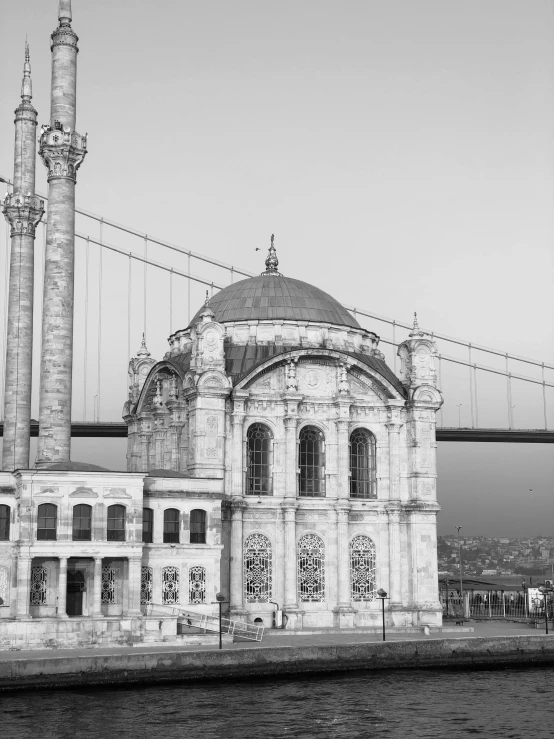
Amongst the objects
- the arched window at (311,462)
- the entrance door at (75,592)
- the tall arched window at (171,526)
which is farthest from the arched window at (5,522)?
the arched window at (311,462)

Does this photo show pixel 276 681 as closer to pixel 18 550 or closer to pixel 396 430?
pixel 18 550

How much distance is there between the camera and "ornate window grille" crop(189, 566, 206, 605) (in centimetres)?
5166

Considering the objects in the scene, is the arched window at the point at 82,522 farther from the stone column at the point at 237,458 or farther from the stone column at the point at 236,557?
the stone column at the point at 237,458

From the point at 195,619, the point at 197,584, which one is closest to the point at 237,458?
the point at 197,584

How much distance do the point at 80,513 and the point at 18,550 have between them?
10.1 feet

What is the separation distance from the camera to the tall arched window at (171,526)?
51.9 meters

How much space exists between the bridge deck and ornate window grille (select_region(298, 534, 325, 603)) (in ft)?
98.6

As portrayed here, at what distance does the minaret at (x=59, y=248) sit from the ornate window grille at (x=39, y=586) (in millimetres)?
5762

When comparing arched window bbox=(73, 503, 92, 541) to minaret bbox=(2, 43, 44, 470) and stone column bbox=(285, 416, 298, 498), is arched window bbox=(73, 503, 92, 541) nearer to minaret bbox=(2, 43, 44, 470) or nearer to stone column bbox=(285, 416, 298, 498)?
minaret bbox=(2, 43, 44, 470)

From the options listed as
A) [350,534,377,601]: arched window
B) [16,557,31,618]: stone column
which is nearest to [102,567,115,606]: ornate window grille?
[16,557,31,618]: stone column

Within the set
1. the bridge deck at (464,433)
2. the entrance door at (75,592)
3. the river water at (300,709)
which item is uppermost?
the bridge deck at (464,433)

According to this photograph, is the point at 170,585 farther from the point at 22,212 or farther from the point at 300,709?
the point at 22,212

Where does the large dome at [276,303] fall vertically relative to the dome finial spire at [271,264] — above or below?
below

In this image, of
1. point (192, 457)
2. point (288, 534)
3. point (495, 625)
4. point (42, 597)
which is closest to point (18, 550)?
point (42, 597)
